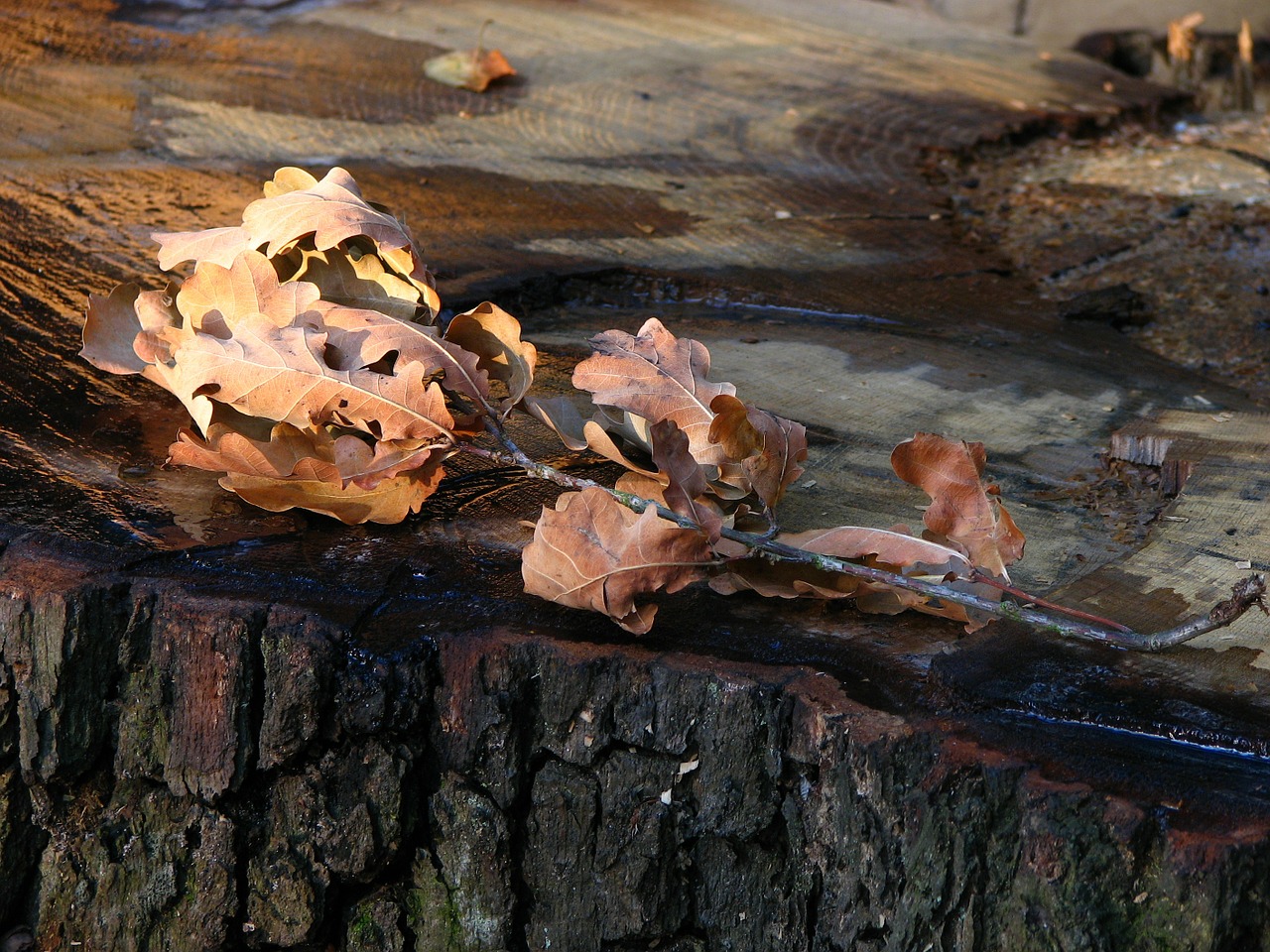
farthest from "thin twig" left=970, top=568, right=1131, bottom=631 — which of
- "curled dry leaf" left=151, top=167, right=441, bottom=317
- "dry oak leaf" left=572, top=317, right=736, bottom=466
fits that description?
"curled dry leaf" left=151, top=167, right=441, bottom=317

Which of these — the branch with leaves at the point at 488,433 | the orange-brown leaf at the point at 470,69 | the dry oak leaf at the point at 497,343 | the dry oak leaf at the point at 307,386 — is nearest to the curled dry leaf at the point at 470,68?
the orange-brown leaf at the point at 470,69

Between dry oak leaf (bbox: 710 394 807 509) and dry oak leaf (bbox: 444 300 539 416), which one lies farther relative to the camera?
dry oak leaf (bbox: 444 300 539 416)

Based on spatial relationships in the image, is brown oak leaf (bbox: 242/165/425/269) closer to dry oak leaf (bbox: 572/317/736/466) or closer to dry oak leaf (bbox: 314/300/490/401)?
dry oak leaf (bbox: 314/300/490/401)

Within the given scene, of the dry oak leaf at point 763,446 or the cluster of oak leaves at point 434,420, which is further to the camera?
the dry oak leaf at point 763,446

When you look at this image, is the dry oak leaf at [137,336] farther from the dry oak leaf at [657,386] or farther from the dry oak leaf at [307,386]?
the dry oak leaf at [657,386]

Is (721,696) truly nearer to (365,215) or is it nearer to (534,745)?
(534,745)

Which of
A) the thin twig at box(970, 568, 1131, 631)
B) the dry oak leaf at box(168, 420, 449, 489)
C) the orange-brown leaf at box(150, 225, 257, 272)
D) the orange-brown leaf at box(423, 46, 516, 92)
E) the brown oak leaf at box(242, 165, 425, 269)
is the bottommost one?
the thin twig at box(970, 568, 1131, 631)

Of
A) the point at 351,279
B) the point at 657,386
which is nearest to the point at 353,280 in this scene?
the point at 351,279

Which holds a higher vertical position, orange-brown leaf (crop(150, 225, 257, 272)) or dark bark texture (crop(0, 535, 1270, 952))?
orange-brown leaf (crop(150, 225, 257, 272))
